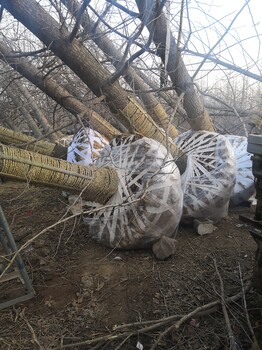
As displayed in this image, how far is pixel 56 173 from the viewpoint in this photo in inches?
96.3

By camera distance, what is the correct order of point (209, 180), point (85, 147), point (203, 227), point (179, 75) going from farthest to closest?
1. point (85, 147)
2. point (179, 75)
3. point (209, 180)
4. point (203, 227)

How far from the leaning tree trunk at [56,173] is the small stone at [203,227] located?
1.01 m

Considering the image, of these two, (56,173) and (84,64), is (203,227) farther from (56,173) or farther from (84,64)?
(84,64)

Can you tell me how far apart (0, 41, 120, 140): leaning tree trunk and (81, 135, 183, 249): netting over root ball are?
3.01ft

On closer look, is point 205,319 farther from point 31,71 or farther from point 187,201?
point 31,71

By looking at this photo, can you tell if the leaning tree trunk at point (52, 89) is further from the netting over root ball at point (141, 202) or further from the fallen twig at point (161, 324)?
the fallen twig at point (161, 324)

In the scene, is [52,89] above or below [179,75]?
below

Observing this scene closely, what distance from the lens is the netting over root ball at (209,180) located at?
10.6 ft

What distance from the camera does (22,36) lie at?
356 cm

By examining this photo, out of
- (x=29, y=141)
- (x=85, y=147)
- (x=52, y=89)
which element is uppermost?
(x=52, y=89)

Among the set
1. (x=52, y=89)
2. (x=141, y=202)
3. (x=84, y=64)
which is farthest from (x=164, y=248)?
(x=52, y=89)

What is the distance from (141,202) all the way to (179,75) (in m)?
1.69

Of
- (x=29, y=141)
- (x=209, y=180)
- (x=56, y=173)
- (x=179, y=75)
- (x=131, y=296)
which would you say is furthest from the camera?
(x=29, y=141)

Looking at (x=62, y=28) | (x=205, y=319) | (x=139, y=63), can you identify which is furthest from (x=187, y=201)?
(x=62, y=28)
